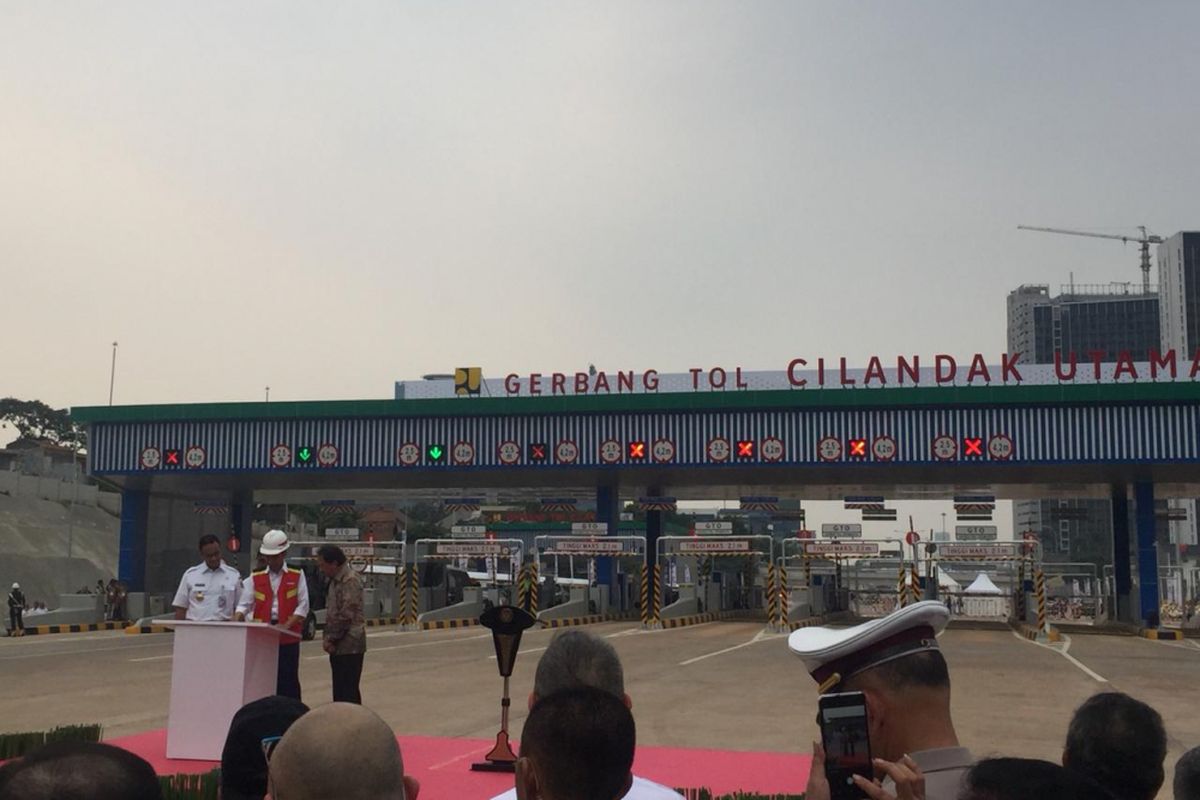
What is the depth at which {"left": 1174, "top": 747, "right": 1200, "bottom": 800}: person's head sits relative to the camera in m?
2.83

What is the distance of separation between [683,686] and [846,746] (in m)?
13.1

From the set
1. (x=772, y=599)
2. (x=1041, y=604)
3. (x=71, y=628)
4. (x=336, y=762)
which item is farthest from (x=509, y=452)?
(x=336, y=762)

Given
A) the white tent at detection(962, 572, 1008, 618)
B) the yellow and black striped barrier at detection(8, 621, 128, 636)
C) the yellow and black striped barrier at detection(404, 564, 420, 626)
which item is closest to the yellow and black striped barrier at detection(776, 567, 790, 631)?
the yellow and black striped barrier at detection(404, 564, 420, 626)

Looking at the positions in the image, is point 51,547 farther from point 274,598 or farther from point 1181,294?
point 1181,294

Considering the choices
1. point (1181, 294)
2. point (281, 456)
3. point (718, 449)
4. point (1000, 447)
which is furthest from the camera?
point (1181, 294)

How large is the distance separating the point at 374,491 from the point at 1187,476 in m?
24.8

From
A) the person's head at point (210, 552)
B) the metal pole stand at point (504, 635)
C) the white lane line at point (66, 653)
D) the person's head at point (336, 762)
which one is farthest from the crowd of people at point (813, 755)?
the white lane line at point (66, 653)

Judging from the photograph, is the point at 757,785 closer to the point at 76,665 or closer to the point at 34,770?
the point at 34,770

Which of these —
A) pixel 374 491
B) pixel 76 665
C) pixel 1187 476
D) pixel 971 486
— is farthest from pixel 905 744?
pixel 374 491

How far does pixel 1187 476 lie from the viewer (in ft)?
106

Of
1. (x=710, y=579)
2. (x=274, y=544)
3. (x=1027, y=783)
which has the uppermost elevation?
(x=274, y=544)

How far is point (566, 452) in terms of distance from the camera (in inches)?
1293

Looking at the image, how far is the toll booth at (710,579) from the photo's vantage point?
102 ft

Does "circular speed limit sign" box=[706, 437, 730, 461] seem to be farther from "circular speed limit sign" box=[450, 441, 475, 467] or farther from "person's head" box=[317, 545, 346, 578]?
"person's head" box=[317, 545, 346, 578]
